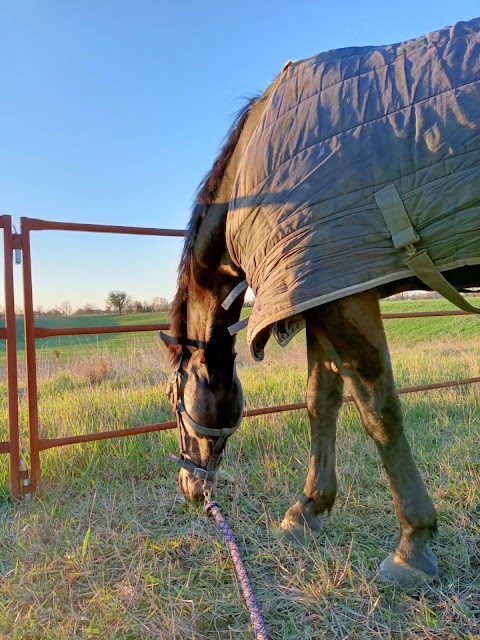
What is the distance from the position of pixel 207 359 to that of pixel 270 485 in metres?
0.85

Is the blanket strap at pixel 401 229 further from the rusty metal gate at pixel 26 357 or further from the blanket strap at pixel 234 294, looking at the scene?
the rusty metal gate at pixel 26 357

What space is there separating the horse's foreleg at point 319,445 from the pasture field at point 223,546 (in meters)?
0.09

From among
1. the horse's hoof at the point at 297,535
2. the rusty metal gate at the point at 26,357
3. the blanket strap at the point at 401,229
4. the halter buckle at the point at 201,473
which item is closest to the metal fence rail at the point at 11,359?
the rusty metal gate at the point at 26,357

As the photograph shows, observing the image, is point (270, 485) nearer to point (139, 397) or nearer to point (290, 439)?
point (290, 439)

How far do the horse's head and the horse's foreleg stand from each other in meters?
0.42

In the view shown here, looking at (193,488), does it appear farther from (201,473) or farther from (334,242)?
(334,242)

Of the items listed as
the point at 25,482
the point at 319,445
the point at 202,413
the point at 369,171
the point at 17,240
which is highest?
the point at 17,240

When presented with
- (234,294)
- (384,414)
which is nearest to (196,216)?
(234,294)

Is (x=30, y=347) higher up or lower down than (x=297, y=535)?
higher up

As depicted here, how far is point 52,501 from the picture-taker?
8.05 ft

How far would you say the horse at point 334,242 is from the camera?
4.56 ft

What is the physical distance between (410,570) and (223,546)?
76 centimetres

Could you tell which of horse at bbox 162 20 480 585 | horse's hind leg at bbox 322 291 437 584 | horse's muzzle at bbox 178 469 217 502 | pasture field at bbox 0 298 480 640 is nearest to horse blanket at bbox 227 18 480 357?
horse at bbox 162 20 480 585

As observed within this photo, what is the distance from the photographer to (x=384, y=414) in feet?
5.35
